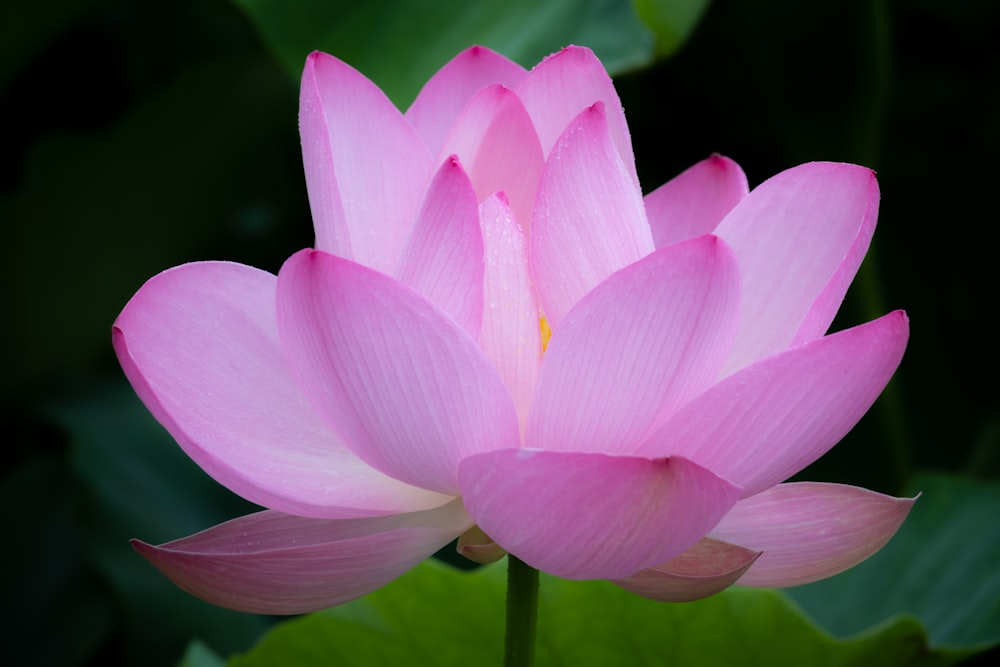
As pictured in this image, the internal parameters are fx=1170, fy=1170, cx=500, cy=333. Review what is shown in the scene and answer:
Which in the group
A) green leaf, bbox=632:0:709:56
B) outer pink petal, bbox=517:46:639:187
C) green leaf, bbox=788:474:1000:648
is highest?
green leaf, bbox=632:0:709:56

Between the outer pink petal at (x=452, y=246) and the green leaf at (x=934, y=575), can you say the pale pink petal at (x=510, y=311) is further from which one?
the green leaf at (x=934, y=575)

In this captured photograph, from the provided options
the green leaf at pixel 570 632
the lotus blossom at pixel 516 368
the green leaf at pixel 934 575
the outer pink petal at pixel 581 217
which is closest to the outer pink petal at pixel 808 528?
the lotus blossom at pixel 516 368

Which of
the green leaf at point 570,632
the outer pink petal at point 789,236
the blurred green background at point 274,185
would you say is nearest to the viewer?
the outer pink petal at point 789,236

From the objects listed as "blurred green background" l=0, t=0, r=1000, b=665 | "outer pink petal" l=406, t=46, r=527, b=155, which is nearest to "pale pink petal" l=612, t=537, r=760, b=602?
"outer pink petal" l=406, t=46, r=527, b=155

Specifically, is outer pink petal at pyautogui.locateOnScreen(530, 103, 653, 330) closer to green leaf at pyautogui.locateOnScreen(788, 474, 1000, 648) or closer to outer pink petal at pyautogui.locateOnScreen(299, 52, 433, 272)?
outer pink petal at pyautogui.locateOnScreen(299, 52, 433, 272)

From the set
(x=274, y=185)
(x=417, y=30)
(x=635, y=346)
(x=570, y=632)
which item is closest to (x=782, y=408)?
(x=635, y=346)

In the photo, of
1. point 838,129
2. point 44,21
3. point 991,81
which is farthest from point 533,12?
point 991,81
